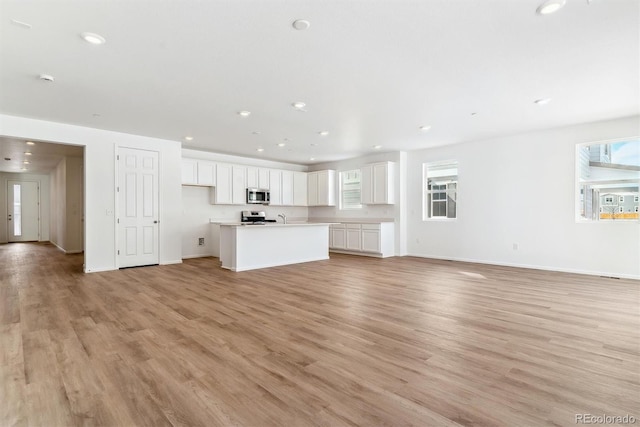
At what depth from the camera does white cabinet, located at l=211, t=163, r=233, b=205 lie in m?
8.11

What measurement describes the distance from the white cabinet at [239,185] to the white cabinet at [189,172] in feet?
3.31

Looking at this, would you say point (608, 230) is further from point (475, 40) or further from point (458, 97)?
point (475, 40)

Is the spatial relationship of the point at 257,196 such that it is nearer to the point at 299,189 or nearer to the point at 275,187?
the point at 275,187

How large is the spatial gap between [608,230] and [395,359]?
5484mm

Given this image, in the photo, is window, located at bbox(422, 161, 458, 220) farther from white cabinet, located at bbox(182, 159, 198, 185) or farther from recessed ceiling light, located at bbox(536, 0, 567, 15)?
white cabinet, located at bbox(182, 159, 198, 185)

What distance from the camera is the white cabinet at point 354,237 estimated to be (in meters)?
8.44

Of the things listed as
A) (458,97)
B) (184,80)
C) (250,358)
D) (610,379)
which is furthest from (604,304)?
(184,80)

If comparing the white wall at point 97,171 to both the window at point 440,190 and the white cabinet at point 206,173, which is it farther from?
the window at point 440,190

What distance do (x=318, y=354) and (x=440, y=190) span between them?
6.36 m

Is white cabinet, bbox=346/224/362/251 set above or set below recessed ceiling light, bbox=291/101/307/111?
below

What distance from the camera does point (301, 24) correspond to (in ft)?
8.64

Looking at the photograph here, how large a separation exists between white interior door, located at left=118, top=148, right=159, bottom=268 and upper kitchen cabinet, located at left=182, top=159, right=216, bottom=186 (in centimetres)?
80

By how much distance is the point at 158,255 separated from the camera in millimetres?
6844

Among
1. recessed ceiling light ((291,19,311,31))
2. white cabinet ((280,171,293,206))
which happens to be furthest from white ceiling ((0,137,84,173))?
recessed ceiling light ((291,19,311,31))
